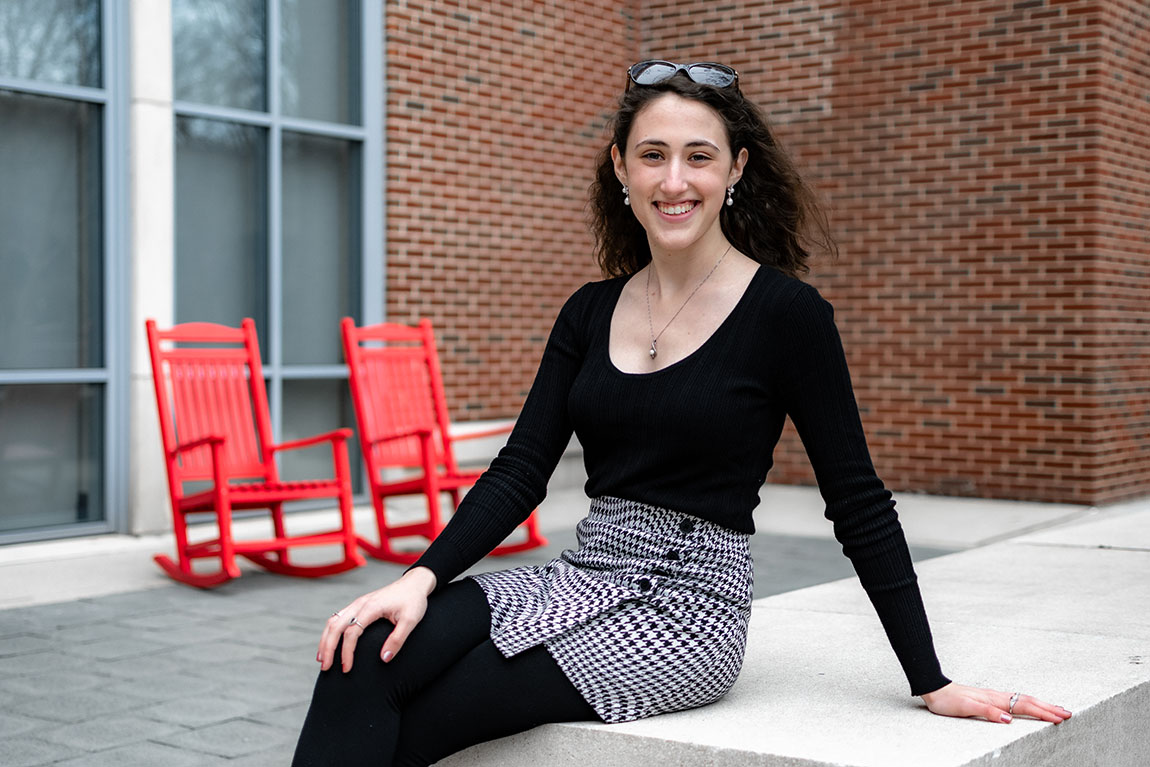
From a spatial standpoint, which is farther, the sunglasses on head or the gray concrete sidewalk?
the gray concrete sidewalk

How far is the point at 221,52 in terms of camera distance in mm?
7617

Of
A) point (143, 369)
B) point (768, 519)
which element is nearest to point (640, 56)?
point (768, 519)

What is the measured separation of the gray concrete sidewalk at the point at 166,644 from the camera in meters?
A: 3.65

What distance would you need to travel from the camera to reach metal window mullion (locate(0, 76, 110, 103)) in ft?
21.7

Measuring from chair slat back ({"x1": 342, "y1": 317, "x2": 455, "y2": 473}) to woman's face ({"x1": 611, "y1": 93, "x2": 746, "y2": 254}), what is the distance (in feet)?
14.2

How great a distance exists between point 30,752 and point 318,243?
4983 mm

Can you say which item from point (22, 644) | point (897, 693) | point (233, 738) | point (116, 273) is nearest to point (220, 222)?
point (116, 273)

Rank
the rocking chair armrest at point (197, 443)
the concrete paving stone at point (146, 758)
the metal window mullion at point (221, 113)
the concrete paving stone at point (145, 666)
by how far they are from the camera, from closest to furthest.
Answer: the concrete paving stone at point (146, 758) → the concrete paving stone at point (145, 666) → the rocking chair armrest at point (197, 443) → the metal window mullion at point (221, 113)

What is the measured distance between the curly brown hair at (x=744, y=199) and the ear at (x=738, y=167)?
0.04 ft

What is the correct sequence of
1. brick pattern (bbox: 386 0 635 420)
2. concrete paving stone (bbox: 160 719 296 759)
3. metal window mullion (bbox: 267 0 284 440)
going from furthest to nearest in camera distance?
1. brick pattern (bbox: 386 0 635 420)
2. metal window mullion (bbox: 267 0 284 440)
3. concrete paving stone (bbox: 160 719 296 759)

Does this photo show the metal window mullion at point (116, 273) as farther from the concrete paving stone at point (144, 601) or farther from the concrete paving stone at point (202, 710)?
the concrete paving stone at point (202, 710)

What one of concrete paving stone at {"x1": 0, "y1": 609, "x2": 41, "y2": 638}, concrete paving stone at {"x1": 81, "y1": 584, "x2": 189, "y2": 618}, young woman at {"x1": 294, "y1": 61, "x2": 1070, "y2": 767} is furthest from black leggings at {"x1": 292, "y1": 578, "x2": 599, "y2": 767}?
concrete paving stone at {"x1": 81, "y1": 584, "x2": 189, "y2": 618}

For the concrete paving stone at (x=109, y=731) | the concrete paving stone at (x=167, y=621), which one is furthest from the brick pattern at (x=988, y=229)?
the concrete paving stone at (x=109, y=731)

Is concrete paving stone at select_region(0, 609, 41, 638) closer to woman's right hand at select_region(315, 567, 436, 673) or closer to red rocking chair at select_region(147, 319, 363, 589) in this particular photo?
red rocking chair at select_region(147, 319, 363, 589)
